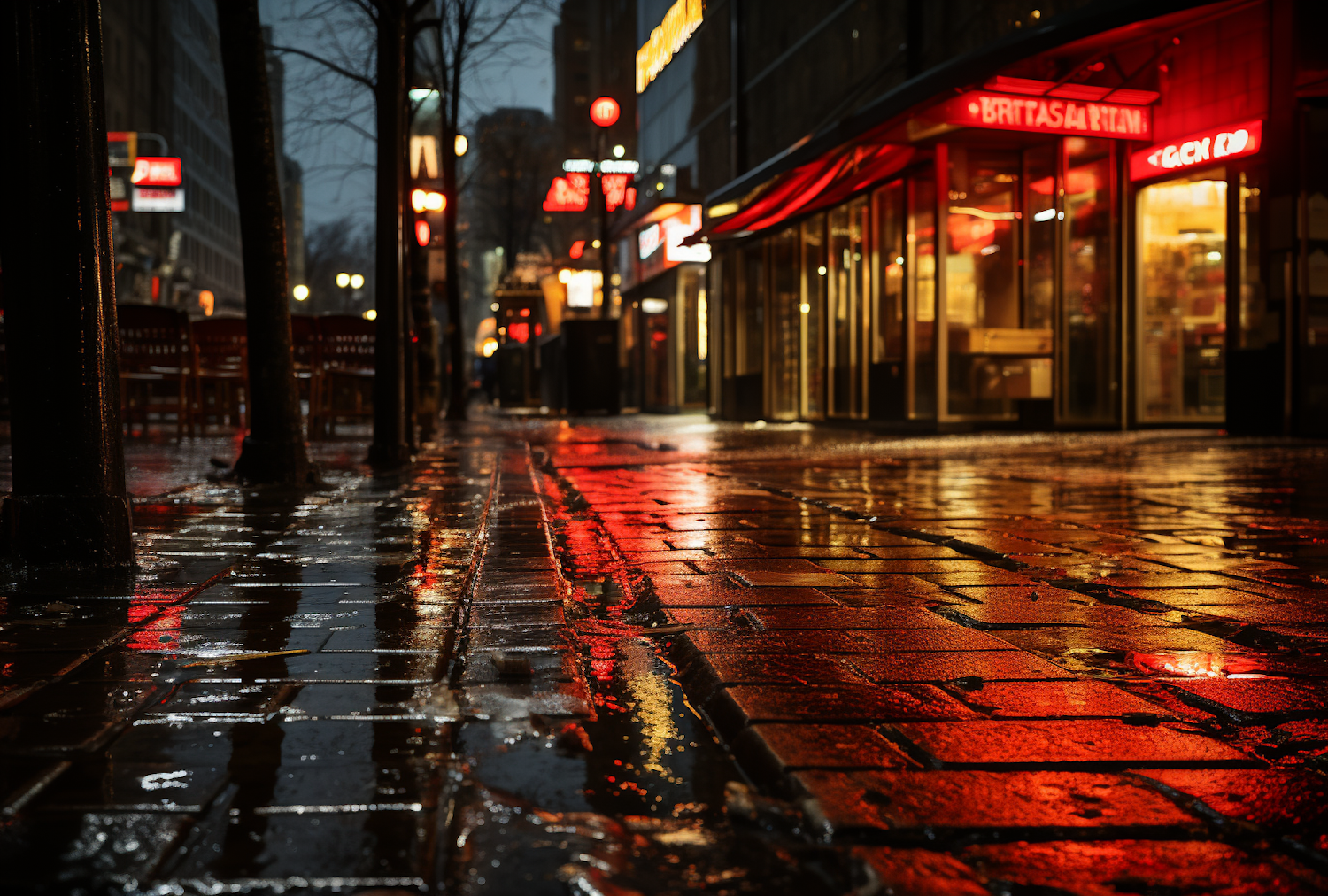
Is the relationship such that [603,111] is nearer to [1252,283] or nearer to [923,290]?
[923,290]

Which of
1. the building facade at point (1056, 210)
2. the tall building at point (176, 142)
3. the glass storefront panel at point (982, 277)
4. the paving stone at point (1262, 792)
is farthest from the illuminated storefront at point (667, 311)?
the paving stone at point (1262, 792)

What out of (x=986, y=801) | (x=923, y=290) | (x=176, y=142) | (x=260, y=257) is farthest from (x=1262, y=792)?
(x=176, y=142)

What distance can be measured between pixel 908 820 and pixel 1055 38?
39.7 feet

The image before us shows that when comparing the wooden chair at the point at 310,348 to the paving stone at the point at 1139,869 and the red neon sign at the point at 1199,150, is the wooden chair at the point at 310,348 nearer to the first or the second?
the red neon sign at the point at 1199,150

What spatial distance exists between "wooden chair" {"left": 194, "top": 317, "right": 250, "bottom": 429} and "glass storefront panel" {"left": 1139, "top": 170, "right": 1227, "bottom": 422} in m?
11.0

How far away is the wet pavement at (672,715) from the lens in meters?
1.59

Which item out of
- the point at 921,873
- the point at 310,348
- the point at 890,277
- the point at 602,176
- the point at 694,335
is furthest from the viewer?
the point at 694,335

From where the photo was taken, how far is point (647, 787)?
1.93m

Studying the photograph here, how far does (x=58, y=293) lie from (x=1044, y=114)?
12508mm

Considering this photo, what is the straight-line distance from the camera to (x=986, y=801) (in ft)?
5.93

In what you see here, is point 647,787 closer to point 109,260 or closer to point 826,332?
point 109,260

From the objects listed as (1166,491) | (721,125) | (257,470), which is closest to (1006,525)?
(1166,491)

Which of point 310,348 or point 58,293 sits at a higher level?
point 310,348

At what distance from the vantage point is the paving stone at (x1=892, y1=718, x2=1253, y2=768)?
2.02m
